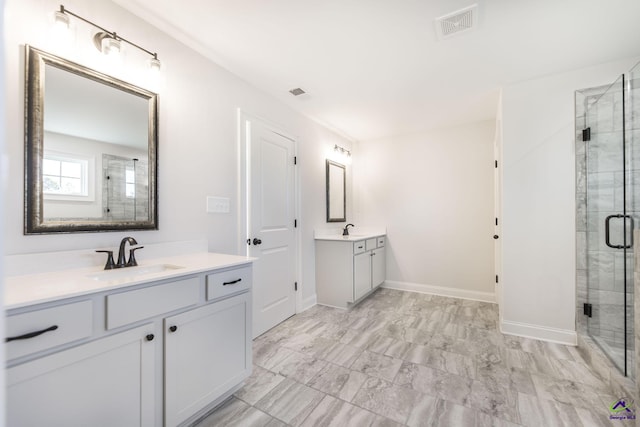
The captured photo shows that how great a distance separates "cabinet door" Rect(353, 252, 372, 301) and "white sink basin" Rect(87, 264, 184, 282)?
2.10 metres

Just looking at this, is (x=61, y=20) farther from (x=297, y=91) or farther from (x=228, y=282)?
(x=297, y=91)

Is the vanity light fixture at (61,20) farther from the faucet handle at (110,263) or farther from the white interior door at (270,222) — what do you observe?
the white interior door at (270,222)

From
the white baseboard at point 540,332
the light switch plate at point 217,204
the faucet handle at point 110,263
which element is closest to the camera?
the faucet handle at point 110,263

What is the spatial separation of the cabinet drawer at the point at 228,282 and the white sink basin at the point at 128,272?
0.69ft

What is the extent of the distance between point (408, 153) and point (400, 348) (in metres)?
2.78

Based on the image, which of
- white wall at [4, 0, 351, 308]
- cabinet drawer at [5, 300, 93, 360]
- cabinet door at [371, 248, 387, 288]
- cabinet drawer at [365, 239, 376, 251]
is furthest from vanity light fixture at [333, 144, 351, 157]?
cabinet drawer at [5, 300, 93, 360]

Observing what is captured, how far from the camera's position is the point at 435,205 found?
3.86 meters

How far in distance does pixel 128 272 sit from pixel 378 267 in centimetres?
316

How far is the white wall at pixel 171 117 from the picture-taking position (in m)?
1.26

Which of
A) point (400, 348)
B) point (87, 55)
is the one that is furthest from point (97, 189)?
point (400, 348)

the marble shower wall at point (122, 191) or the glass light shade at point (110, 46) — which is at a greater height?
the glass light shade at point (110, 46)

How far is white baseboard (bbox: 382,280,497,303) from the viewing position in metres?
3.52

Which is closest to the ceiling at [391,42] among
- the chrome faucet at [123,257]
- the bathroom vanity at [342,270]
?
the chrome faucet at [123,257]

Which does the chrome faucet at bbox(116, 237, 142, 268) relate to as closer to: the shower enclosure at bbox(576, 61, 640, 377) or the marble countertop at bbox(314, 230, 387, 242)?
the marble countertop at bbox(314, 230, 387, 242)
